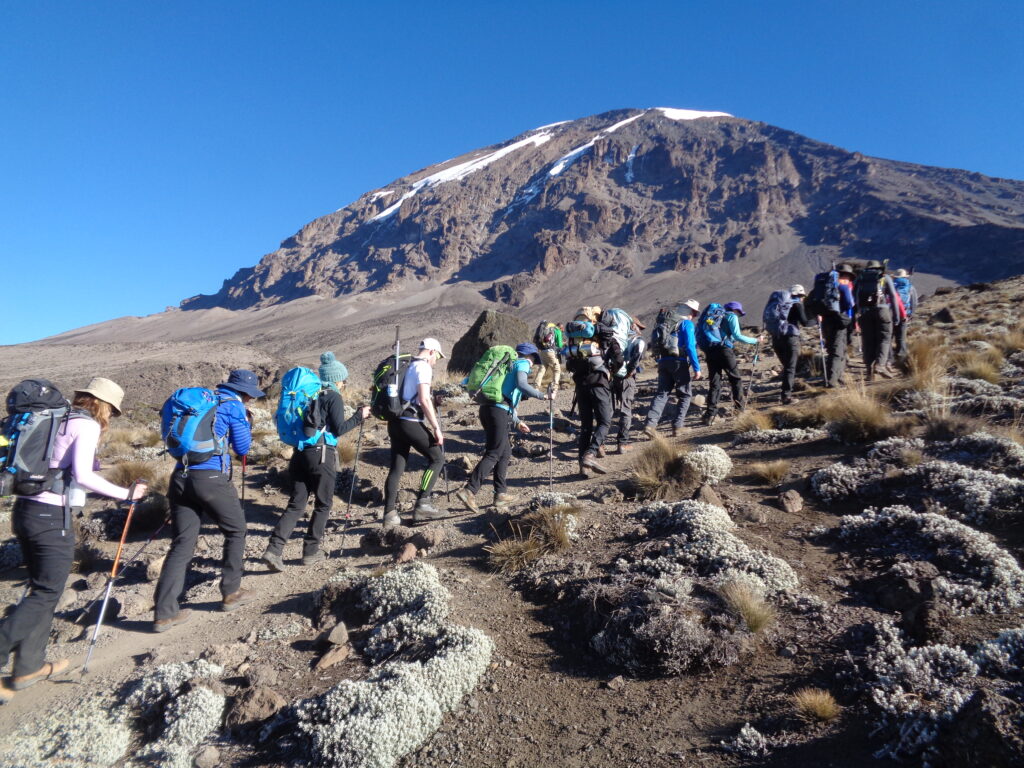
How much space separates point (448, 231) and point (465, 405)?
495 ft

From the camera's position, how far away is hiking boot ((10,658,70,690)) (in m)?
3.95

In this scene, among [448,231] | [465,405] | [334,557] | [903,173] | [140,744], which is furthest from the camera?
[448,231]

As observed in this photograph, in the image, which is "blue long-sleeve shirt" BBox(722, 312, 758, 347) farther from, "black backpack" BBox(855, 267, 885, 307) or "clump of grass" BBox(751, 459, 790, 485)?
"clump of grass" BBox(751, 459, 790, 485)

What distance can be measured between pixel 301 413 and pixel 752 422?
538 cm

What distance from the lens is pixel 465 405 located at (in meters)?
12.2

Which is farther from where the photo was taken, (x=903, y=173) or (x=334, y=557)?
(x=903, y=173)

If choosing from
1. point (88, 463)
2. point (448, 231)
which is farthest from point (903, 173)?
point (88, 463)

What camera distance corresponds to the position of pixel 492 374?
5973 mm

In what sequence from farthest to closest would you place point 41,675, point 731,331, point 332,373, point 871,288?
point 871,288 → point 731,331 → point 332,373 → point 41,675

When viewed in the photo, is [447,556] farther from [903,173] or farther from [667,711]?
[903,173]

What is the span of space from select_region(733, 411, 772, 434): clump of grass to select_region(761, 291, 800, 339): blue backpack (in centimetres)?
149

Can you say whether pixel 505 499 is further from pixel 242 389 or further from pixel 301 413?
pixel 242 389

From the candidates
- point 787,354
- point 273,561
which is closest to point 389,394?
point 273,561

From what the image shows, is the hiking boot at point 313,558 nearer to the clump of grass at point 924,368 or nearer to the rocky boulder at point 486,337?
the clump of grass at point 924,368
